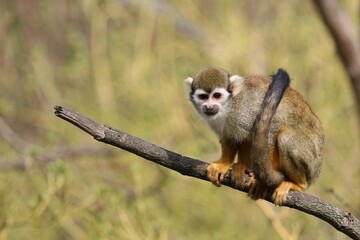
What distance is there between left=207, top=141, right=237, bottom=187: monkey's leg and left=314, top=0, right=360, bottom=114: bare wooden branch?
3.16m

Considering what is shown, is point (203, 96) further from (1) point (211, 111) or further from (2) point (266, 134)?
(2) point (266, 134)

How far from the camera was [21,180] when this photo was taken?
8930 millimetres

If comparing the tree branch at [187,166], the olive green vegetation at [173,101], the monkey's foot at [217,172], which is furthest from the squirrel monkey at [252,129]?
the olive green vegetation at [173,101]

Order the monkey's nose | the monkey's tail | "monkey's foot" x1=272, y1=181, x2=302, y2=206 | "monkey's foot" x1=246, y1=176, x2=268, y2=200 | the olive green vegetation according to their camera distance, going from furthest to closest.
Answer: the olive green vegetation, the monkey's nose, "monkey's foot" x1=246, y1=176, x2=268, y2=200, "monkey's foot" x1=272, y1=181, x2=302, y2=206, the monkey's tail

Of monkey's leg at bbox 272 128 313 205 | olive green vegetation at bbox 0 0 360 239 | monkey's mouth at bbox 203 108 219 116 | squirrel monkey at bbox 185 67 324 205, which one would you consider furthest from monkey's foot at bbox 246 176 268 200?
olive green vegetation at bbox 0 0 360 239

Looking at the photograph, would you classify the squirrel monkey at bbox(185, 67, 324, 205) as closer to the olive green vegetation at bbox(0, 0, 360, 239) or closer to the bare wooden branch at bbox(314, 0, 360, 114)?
the olive green vegetation at bbox(0, 0, 360, 239)

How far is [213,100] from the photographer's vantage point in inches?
194

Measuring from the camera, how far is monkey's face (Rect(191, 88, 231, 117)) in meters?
4.86

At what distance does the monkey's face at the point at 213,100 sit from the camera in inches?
191

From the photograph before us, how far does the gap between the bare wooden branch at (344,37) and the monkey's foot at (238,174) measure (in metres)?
3.39

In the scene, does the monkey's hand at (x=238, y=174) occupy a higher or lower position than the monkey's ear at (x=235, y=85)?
lower

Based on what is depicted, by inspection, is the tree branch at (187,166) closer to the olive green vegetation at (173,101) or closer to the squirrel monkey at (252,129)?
the squirrel monkey at (252,129)

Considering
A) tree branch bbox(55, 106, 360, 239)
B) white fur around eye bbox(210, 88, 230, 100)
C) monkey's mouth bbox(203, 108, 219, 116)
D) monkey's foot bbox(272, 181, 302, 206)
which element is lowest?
tree branch bbox(55, 106, 360, 239)

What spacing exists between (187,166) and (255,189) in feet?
2.33
